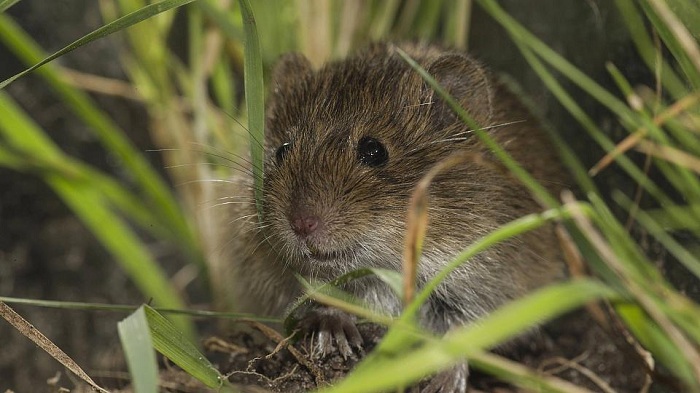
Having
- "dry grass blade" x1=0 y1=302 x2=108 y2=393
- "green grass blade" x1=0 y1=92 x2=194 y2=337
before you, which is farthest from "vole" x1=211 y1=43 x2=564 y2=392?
"green grass blade" x1=0 y1=92 x2=194 y2=337

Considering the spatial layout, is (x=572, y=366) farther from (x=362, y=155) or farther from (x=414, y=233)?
(x=414, y=233)

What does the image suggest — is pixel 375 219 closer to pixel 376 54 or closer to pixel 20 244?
pixel 376 54

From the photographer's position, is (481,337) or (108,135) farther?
(108,135)

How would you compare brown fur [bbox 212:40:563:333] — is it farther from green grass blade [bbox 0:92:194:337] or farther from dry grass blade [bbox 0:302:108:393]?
green grass blade [bbox 0:92:194:337]

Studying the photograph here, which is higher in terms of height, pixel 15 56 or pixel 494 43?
pixel 15 56

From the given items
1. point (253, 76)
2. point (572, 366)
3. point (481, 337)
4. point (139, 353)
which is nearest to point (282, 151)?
point (253, 76)

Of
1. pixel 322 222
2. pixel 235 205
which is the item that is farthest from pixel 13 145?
pixel 322 222

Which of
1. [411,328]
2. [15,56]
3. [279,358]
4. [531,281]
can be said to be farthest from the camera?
[15,56]
